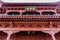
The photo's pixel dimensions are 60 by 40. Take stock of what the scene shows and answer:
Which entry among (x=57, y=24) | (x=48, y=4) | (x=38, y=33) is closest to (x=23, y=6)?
(x=48, y=4)

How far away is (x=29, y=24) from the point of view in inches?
511

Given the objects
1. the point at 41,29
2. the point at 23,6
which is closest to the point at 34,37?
the point at 41,29

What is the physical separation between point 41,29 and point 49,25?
767mm

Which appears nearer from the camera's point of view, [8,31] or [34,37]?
[8,31]

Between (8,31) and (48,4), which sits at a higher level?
(48,4)

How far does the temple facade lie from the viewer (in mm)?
12591

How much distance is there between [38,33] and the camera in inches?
554

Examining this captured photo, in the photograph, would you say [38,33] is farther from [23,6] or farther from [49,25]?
[23,6]

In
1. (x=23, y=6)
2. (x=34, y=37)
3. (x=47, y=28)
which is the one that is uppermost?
(x=23, y=6)

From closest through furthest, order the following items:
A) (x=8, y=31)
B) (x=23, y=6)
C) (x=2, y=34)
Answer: (x=8, y=31)
(x=2, y=34)
(x=23, y=6)

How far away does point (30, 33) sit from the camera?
14.0 meters

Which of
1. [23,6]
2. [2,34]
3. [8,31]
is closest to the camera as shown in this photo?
[8,31]

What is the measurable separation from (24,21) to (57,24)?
2.71 meters

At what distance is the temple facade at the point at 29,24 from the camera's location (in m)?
12.6
